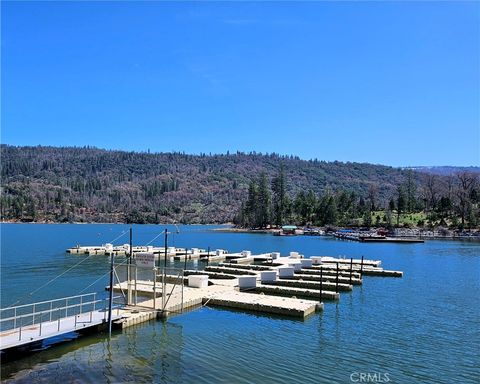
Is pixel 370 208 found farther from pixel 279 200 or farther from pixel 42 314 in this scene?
pixel 42 314

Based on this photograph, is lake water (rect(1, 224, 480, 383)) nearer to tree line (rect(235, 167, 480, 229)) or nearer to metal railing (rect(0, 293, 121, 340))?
metal railing (rect(0, 293, 121, 340))

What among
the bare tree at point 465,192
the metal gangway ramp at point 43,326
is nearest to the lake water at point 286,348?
the metal gangway ramp at point 43,326

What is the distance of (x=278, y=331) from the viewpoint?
21.7 metres

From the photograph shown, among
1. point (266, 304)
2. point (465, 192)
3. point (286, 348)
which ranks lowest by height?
point (286, 348)

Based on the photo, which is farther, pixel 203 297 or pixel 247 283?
pixel 247 283

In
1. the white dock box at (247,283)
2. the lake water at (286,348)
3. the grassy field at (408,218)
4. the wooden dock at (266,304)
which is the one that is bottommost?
the lake water at (286,348)

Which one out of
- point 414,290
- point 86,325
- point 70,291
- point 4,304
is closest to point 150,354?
point 86,325

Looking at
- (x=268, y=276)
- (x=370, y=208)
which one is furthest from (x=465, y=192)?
(x=268, y=276)

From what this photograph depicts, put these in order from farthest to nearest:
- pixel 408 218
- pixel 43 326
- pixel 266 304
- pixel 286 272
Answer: pixel 408 218 < pixel 286 272 < pixel 266 304 < pixel 43 326

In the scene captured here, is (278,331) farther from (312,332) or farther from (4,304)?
(4,304)

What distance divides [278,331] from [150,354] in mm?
6600

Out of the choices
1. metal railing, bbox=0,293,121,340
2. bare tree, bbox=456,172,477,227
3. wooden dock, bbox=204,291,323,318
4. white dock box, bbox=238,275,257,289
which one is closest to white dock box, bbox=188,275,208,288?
white dock box, bbox=238,275,257,289

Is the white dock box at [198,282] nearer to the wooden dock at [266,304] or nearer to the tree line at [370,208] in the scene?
the wooden dock at [266,304]

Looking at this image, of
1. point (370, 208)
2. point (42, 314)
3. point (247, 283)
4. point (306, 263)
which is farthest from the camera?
point (370, 208)
